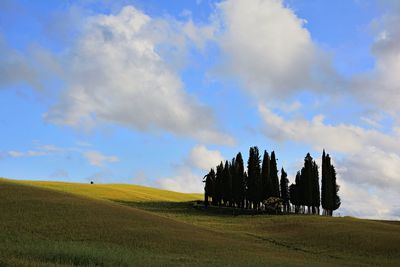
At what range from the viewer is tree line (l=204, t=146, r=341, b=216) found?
323 ft

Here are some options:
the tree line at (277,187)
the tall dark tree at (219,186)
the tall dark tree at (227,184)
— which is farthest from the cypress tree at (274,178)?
the tall dark tree at (219,186)

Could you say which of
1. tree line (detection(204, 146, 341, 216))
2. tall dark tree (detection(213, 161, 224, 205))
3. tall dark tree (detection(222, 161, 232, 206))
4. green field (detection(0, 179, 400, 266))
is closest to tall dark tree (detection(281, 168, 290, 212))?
tree line (detection(204, 146, 341, 216))

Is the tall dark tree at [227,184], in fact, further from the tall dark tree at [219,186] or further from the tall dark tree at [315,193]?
the tall dark tree at [315,193]

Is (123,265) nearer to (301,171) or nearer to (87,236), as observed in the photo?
(87,236)

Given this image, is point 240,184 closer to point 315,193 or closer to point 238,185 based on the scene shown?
point 238,185

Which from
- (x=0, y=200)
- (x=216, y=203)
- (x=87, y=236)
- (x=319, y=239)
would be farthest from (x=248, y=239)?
(x=216, y=203)

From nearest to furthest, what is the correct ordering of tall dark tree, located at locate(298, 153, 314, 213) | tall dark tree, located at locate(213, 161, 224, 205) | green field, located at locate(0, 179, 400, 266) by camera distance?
1. green field, located at locate(0, 179, 400, 266)
2. tall dark tree, located at locate(298, 153, 314, 213)
3. tall dark tree, located at locate(213, 161, 224, 205)

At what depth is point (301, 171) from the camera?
330 ft

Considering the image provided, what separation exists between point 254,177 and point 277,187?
5.38m

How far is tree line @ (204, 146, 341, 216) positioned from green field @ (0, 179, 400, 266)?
26.3m

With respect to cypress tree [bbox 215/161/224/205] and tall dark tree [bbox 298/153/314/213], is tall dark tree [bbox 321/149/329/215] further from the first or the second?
cypress tree [bbox 215/161/224/205]

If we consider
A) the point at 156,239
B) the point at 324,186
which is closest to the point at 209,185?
the point at 324,186

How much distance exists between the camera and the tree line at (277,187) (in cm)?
9856

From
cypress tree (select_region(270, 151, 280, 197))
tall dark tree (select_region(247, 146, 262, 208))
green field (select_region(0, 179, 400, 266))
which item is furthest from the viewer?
tall dark tree (select_region(247, 146, 262, 208))
